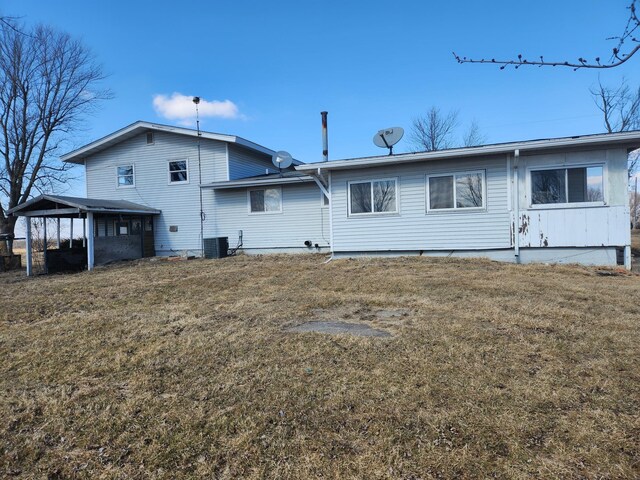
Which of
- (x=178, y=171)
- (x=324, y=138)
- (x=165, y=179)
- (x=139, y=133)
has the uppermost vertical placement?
(x=139, y=133)

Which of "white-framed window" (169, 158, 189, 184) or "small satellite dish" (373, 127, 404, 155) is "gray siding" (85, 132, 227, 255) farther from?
"small satellite dish" (373, 127, 404, 155)

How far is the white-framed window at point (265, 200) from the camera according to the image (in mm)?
13625

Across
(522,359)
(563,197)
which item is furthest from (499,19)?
(563,197)

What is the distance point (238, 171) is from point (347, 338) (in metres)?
12.7

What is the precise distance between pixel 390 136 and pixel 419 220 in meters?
2.42

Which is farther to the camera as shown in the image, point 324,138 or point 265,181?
point 324,138

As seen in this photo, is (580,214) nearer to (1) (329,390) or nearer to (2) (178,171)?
(1) (329,390)

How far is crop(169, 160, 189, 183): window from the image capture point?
15.4 meters

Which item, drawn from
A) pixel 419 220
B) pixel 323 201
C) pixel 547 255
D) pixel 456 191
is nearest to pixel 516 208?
pixel 547 255

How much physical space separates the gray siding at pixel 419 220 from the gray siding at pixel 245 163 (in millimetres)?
5904

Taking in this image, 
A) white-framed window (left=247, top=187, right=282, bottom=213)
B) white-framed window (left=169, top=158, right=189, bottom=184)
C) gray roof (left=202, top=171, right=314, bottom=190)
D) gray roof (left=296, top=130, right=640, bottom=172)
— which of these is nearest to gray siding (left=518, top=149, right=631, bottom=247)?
gray roof (left=296, top=130, right=640, bottom=172)

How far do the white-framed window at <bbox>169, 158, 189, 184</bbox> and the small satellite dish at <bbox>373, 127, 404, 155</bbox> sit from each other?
27.3 ft

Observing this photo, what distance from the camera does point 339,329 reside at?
429 centimetres

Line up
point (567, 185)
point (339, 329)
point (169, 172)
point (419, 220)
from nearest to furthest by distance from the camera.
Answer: point (339, 329) < point (567, 185) < point (419, 220) < point (169, 172)
